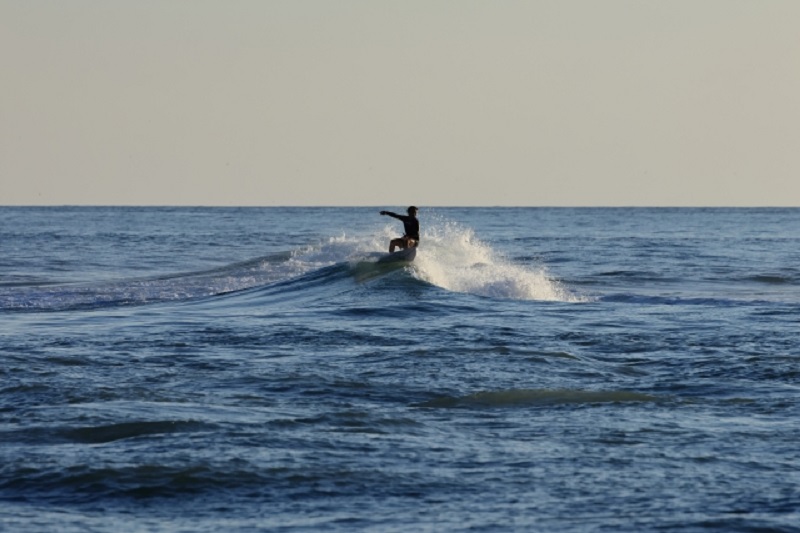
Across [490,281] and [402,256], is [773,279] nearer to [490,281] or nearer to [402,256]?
[490,281]

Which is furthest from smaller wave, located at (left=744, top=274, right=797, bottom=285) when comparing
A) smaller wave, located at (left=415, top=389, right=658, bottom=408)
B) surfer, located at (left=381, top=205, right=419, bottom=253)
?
smaller wave, located at (left=415, top=389, right=658, bottom=408)

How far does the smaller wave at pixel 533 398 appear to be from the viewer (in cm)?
1237

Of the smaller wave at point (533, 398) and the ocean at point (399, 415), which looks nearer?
the ocean at point (399, 415)

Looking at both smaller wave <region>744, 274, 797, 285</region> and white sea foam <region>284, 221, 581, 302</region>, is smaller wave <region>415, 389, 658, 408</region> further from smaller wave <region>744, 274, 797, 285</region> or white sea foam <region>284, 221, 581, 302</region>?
smaller wave <region>744, 274, 797, 285</region>

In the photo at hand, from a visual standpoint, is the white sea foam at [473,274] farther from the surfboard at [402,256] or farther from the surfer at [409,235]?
the surfer at [409,235]

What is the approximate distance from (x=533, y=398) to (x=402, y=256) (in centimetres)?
1674

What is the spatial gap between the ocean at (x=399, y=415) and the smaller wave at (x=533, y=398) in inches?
1.9

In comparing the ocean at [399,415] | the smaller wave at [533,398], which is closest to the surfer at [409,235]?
the ocean at [399,415]

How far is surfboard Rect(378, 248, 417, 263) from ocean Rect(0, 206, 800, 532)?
341 cm

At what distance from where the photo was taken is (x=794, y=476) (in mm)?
9312

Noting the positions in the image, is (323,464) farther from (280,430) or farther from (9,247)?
(9,247)

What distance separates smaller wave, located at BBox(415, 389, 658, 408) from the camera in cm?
1237

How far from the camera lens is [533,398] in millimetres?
12680

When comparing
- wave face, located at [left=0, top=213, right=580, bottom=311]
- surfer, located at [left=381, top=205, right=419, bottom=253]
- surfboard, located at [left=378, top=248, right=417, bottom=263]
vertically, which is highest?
surfer, located at [left=381, top=205, right=419, bottom=253]
